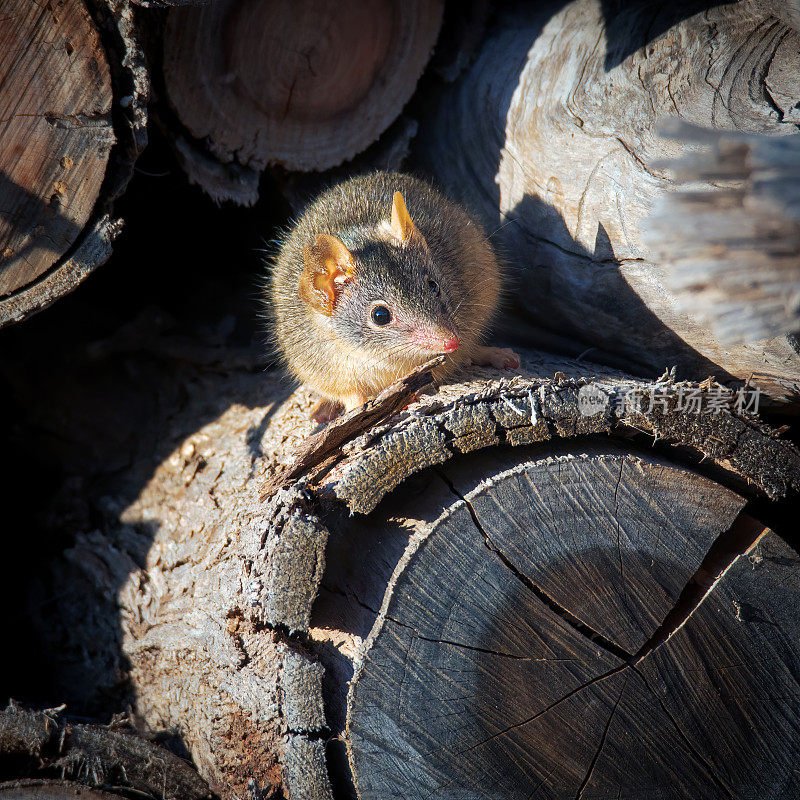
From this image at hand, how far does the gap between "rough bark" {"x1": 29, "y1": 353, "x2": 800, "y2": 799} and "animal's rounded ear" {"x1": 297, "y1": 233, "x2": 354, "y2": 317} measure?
100 cm

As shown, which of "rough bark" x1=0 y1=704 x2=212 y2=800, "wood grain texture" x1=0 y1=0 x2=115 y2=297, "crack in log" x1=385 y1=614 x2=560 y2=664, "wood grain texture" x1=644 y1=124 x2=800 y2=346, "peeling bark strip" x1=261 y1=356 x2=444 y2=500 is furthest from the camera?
"rough bark" x1=0 y1=704 x2=212 y2=800

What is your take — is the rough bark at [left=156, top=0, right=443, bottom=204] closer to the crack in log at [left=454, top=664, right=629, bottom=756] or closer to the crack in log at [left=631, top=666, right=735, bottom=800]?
the crack in log at [left=454, top=664, right=629, bottom=756]

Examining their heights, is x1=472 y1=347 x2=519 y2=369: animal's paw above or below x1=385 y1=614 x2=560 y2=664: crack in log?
above

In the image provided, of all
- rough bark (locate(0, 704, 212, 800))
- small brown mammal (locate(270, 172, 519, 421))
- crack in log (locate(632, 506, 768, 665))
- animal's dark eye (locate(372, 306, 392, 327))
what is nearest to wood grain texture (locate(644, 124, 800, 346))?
crack in log (locate(632, 506, 768, 665))

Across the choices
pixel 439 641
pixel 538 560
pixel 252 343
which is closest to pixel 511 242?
pixel 252 343

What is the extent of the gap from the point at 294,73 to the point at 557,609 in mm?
2799

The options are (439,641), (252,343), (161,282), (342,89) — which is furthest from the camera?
(161,282)

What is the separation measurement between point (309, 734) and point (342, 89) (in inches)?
118

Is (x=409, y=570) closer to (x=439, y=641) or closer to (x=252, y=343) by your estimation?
(x=439, y=641)

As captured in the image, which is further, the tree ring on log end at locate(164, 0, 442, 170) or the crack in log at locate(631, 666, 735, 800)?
the tree ring on log end at locate(164, 0, 442, 170)

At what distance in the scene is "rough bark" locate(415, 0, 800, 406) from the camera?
2.56 m

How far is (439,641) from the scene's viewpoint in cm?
197

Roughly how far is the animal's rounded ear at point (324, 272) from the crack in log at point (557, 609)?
137 centimetres

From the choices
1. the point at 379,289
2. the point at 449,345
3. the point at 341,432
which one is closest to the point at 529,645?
the point at 341,432
